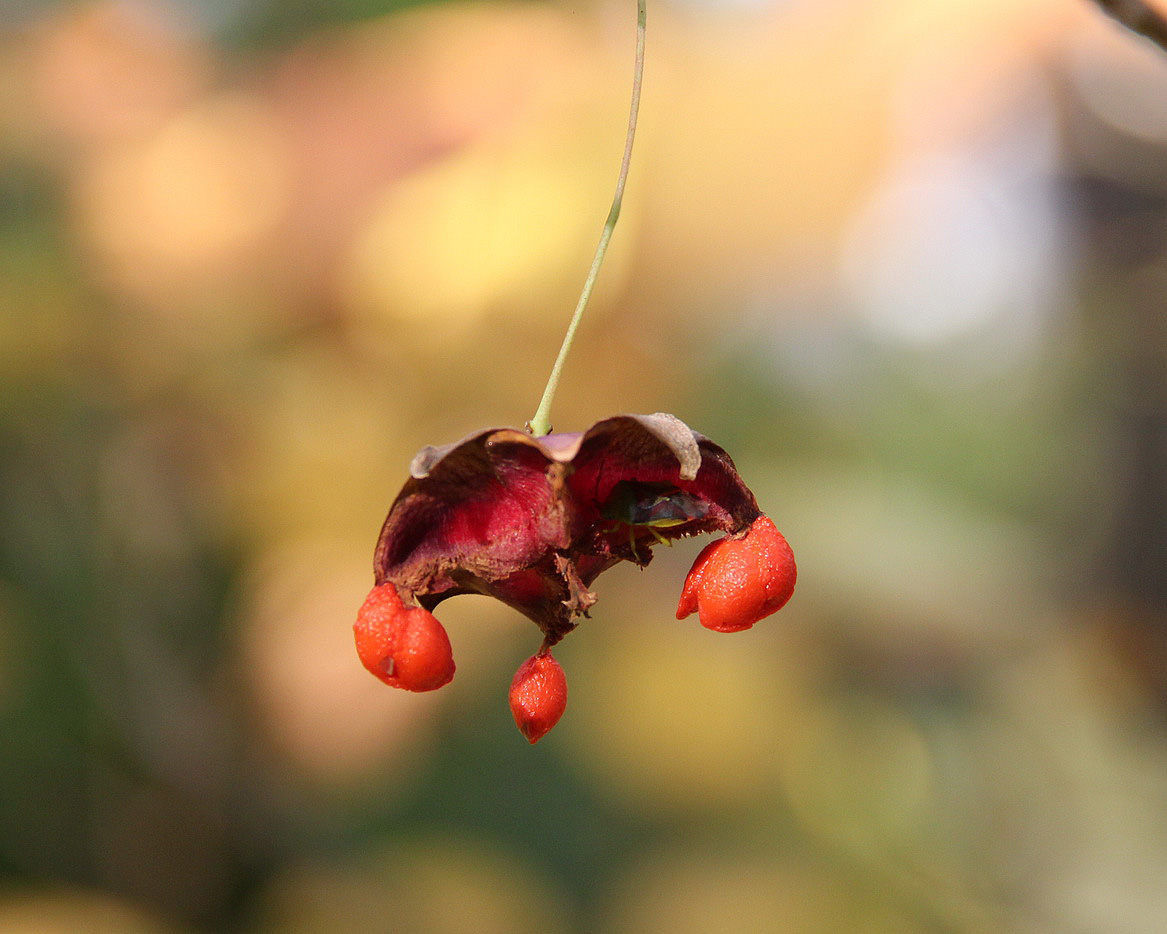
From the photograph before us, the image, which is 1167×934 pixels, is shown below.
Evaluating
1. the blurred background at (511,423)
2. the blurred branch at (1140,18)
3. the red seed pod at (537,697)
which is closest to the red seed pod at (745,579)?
the red seed pod at (537,697)

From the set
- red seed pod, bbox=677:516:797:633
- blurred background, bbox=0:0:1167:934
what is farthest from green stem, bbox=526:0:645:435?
blurred background, bbox=0:0:1167:934

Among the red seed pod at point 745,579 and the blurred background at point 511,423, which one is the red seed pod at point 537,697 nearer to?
the red seed pod at point 745,579

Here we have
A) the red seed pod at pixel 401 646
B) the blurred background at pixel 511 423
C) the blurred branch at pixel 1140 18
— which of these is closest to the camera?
the red seed pod at pixel 401 646

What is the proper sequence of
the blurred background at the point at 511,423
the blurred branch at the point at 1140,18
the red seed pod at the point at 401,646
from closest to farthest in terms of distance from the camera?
1. the red seed pod at the point at 401,646
2. the blurred branch at the point at 1140,18
3. the blurred background at the point at 511,423

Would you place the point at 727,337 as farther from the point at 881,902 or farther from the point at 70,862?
the point at 70,862

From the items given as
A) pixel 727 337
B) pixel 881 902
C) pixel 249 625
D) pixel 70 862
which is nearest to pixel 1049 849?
pixel 881 902

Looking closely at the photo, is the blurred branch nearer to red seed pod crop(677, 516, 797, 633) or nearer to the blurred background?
red seed pod crop(677, 516, 797, 633)
